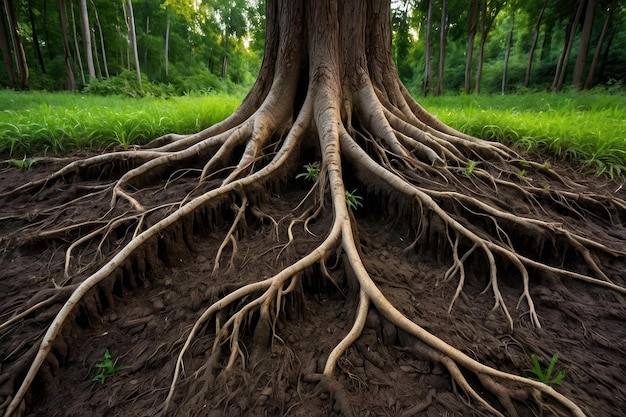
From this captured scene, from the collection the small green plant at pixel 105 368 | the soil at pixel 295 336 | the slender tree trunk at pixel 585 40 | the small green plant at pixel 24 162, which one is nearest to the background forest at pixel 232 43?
the slender tree trunk at pixel 585 40

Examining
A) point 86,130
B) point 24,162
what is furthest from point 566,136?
point 24,162

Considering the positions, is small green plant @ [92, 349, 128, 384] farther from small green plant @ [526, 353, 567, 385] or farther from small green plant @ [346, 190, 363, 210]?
small green plant @ [526, 353, 567, 385]

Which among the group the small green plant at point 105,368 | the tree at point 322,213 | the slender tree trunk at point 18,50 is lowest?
the small green plant at point 105,368

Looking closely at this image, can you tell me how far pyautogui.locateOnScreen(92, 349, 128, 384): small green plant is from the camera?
1628 millimetres

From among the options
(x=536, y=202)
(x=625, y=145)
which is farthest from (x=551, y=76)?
(x=536, y=202)

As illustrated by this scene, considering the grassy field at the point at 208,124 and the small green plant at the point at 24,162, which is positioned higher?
the grassy field at the point at 208,124

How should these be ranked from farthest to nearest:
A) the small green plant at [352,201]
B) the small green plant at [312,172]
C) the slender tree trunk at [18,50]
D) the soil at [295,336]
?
1. the slender tree trunk at [18,50]
2. the small green plant at [312,172]
3. the small green plant at [352,201]
4. the soil at [295,336]

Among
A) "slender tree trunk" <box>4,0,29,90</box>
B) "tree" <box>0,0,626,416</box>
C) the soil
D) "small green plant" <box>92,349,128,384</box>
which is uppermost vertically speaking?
"slender tree trunk" <box>4,0,29,90</box>

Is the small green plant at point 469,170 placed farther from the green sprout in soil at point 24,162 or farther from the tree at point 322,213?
the green sprout in soil at point 24,162

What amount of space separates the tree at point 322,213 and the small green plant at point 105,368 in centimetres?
27

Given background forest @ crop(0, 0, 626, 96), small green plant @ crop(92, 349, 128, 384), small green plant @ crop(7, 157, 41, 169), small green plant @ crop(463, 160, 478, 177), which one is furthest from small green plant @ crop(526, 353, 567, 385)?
background forest @ crop(0, 0, 626, 96)

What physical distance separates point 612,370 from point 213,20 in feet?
121

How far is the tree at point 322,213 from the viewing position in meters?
1.69

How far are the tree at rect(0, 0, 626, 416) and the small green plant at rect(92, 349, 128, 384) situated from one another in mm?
271
